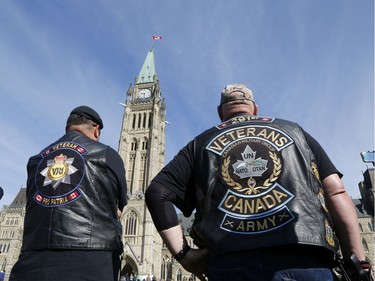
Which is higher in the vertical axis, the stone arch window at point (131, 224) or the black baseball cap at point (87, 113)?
the stone arch window at point (131, 224)

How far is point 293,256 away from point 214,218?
1.69 feet

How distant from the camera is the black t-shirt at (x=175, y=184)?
225cm

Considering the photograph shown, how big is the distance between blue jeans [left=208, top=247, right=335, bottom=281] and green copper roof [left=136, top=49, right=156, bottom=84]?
5422 centimetres

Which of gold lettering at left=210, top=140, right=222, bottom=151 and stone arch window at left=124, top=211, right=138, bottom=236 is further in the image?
stone arch window at left=124, top=211, right=138, bottom=236

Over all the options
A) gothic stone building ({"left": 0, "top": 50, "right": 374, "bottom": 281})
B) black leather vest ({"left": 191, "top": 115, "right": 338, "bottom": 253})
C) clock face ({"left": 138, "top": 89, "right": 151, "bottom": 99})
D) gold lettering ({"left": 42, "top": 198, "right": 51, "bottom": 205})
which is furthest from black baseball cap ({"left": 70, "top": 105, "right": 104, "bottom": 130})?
clock face ({"left": 138, "top": 89, "right": 151, "bottom": 99})

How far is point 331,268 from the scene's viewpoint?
6.48 ft

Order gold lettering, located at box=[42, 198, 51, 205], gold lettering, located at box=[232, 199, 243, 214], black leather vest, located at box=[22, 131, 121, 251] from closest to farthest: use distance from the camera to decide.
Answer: gold lettering, located at box=[232, 199, 243, 214], black leather vest, located at box=[22, 131, 121, 251], gold lettering, located at box=[42, 198, 51, 205]

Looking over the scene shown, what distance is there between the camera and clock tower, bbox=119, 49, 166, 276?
38.5 metres

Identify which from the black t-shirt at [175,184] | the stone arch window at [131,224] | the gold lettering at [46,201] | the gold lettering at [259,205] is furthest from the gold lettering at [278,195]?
the stone arch window at [131,224]

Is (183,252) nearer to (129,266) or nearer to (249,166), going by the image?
(249,166)

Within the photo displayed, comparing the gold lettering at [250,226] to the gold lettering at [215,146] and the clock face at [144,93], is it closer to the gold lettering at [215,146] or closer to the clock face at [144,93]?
the gold lettering at [215,146]

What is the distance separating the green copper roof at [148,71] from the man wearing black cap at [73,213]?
52779mm

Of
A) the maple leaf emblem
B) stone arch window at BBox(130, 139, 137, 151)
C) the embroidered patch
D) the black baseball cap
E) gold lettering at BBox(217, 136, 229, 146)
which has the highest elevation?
stone arch window at BBox(130, 139, 137, 151)

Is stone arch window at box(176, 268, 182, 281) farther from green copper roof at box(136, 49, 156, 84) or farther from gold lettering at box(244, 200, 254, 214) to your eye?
gold lettering at box(244, 200, 254, 214)
